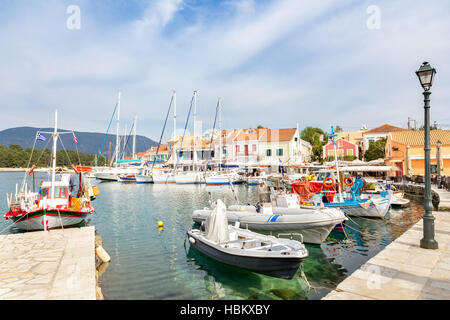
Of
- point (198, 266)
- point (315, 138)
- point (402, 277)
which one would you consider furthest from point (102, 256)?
point (315, 138)

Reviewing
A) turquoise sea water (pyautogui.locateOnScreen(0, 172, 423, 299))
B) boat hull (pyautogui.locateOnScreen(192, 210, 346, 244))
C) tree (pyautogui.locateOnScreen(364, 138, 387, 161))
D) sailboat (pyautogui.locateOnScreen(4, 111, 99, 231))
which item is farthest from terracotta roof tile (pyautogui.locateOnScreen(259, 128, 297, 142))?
sailboat (pyautogui.locateOnScreen(4, 111, 99, 231))

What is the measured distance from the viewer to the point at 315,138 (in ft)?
234

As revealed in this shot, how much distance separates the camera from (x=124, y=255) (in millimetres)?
11680

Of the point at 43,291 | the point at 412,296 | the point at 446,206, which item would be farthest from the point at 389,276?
the point at 446,206

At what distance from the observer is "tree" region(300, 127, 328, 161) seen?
64.3m

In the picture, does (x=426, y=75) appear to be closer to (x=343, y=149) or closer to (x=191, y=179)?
(x=191, y=179)

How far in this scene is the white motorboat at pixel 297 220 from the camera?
12016 mm

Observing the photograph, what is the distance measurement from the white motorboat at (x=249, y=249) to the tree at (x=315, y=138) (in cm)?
5703

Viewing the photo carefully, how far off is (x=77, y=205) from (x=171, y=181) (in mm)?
37130

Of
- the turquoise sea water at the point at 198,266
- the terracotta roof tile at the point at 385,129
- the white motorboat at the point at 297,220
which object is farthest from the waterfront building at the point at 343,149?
the white motorboat at the point at 297,220

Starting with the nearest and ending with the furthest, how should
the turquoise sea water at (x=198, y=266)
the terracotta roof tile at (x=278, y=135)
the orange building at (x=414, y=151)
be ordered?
the turquoise sea water at (x=198, y=266) < the orange building at (x=414, y=151) < the terracotta roof tile at (x=278, y=135)

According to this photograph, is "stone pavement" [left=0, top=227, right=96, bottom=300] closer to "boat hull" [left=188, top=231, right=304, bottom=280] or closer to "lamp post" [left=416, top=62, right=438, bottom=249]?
"boat hull" [left=188, top=231, right=304, bottom=280]

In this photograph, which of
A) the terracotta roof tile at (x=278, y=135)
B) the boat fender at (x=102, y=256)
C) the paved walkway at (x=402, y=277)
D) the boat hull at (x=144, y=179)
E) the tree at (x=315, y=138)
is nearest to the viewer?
the paved walkway at (x=402, y=277)

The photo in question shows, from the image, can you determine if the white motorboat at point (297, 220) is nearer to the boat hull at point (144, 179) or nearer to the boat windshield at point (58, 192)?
the boat windshield at point (58, 192)
